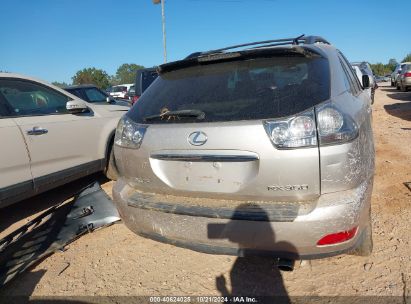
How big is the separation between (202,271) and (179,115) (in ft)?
4.14

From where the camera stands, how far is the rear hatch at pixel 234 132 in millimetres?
1932

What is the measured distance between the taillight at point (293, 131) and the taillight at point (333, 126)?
0.04m

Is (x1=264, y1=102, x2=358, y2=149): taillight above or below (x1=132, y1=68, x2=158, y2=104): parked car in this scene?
below

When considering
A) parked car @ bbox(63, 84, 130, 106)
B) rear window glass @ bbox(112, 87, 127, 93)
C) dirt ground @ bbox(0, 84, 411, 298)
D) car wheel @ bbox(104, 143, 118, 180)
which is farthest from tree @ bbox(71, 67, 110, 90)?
dirt ground @ bbox(0, 84, 411, 298)

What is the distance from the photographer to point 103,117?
479 centimetres

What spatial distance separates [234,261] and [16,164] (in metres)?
2.41

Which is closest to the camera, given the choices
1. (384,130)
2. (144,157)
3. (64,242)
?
(144,157)

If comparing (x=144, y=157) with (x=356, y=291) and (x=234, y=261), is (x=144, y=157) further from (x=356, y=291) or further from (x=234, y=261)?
(x=356, y=291)

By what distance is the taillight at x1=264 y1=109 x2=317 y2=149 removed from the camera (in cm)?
191

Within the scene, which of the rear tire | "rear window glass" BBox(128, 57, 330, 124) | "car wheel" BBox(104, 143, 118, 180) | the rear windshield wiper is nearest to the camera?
"rear window glass" BBox(128, 57, 330, 124)

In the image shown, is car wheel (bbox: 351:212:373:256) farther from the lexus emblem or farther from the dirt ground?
the lexus emblem

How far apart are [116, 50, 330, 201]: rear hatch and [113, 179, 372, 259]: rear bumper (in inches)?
4.7

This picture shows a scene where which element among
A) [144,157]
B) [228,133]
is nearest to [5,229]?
[144,157]

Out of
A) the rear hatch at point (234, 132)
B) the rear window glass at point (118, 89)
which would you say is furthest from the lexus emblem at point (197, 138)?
the rear window glass at point (118, 89)
